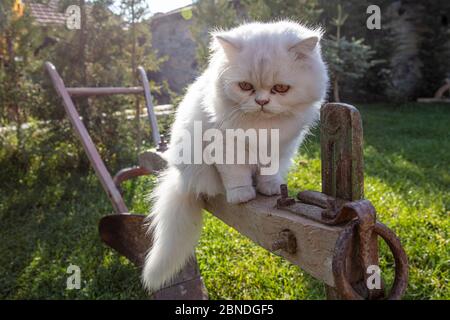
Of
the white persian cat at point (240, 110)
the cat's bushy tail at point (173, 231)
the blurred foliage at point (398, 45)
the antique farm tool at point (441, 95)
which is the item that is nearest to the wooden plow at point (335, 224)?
the white persian cat at point (240, 110)

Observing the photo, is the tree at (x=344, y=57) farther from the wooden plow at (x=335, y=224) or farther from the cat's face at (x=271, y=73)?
the wooden plow at (x=335, y=224)

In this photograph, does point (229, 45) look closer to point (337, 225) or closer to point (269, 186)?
point (269, 186)

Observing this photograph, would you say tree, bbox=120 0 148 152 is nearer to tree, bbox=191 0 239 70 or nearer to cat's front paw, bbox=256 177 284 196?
tree, bbox=191 0 239 70

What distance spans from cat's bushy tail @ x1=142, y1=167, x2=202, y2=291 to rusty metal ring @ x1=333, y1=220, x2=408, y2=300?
34.2 inches

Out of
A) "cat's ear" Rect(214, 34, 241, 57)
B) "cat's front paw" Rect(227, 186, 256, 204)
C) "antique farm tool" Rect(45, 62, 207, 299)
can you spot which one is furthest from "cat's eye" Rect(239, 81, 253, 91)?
"antique farm tool" Rect(45, 62, 207, 299)

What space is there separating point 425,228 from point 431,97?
8.90m

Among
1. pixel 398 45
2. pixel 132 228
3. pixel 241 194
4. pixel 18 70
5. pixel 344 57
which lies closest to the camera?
pixel 241 194

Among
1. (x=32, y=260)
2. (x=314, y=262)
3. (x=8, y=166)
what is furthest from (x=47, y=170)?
(x=314, y=262)

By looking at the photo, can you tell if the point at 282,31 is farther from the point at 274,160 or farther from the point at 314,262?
the point at 314,262

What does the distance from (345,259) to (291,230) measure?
0.25 metres

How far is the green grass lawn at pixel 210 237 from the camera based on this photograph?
7.66 feet

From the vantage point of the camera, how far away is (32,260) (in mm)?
2789

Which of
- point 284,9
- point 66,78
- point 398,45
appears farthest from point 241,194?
point 398,45

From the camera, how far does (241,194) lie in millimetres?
1407
